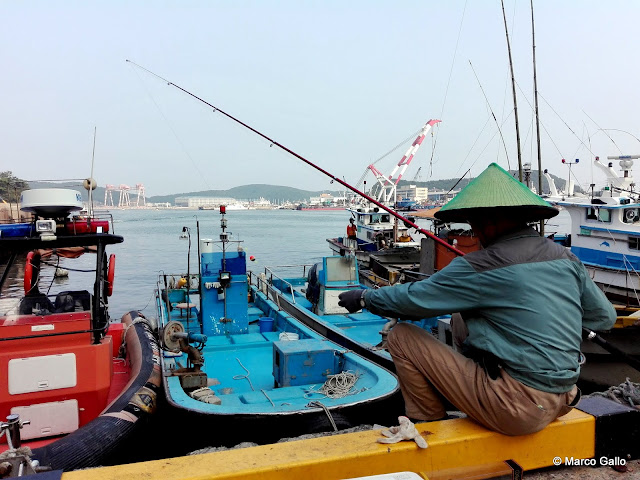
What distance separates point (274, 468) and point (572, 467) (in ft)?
6.02

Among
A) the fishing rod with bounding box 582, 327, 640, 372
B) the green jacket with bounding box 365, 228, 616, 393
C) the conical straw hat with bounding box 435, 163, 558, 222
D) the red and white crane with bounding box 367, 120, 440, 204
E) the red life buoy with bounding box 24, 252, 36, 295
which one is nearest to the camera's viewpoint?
the green jacket with bounding box 365, 228, 616, 393

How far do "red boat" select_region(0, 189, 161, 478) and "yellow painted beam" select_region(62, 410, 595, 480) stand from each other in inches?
91.5

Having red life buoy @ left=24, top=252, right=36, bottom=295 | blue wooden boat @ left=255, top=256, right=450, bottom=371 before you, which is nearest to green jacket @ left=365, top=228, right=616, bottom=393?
red life buoy @ left=24, top=252, right=36, bottom=295

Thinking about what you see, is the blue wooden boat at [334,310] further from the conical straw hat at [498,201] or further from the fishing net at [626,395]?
the conical straw hat at [498,201]

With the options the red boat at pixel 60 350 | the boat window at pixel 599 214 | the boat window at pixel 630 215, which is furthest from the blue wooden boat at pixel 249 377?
the boat window at pixel 630 215

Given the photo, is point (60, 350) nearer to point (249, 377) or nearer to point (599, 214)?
point (249, 377)

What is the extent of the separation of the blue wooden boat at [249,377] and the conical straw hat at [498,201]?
2.83 m

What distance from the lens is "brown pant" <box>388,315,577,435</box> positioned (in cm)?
268

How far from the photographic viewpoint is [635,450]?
3.20 metres

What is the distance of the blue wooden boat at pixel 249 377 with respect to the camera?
17.0ft

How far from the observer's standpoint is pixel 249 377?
7137 mm

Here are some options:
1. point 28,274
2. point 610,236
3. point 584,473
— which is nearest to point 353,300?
point 584,473

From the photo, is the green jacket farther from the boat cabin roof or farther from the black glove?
the boat cabin roof

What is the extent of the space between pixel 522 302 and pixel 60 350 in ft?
13.7
